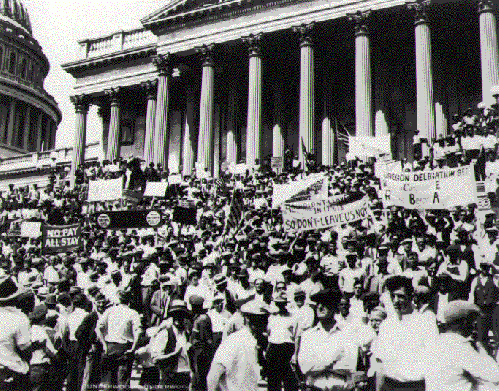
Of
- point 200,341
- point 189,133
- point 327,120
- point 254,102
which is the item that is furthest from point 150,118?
point 200,341

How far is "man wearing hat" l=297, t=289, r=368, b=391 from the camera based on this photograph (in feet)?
19.4

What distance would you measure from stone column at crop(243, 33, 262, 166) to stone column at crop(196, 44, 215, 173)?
2.39m

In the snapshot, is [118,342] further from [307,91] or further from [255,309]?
[307,91]

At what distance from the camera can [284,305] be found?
29.5ft

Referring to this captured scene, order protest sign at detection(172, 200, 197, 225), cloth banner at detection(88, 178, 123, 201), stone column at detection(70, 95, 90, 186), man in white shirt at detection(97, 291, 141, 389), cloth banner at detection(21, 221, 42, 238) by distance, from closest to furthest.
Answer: man in white shirt at detection(97, 291, 141, 389) → protest sign at detection(172, 200, 197, 225) → cloth banner at detection(21, 221, 42, 238) → cloth banner at detection(88, 178, 123, 201) → stone column at detection(70, 95, 90, 186)

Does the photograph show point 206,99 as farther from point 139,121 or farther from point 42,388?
point 42,388

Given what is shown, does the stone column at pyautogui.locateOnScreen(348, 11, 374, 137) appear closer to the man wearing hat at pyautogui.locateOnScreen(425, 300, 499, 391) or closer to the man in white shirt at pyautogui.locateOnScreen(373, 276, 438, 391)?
the man in white shirt at pyautogui.locateOnScreen(373, 276, 438, 391)

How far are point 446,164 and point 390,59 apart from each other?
1524 cm

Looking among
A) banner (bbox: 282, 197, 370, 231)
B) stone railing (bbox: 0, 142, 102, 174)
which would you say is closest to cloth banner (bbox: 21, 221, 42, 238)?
banner (bbox: 282, 197, 370, 231)

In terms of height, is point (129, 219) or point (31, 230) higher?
point (129, 219)

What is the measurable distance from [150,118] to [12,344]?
34.1 meters

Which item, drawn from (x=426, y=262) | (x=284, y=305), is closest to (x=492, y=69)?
(x=426, y=262)

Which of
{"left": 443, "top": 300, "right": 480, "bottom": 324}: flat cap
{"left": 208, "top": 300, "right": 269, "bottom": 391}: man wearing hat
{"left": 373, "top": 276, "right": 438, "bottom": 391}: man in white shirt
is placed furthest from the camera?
{"left": 373, "top": 276, "right": 438, "bottom": 391}: man in white shirt

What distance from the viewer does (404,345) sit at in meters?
6.09
